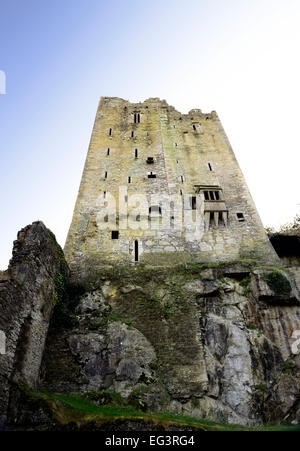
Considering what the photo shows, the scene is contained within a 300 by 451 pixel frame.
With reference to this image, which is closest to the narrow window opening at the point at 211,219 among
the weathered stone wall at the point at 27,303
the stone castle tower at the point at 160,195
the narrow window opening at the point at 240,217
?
the stone castle tower at the point at 160,195

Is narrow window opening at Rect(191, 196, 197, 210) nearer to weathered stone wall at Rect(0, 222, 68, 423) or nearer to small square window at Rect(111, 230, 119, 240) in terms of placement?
small square window at Rect(111, 230, 119, 240)

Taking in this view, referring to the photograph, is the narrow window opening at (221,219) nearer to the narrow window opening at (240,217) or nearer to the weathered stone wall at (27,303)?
the narrow window opening at (240,217)

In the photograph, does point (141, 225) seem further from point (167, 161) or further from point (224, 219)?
point (167, 161)

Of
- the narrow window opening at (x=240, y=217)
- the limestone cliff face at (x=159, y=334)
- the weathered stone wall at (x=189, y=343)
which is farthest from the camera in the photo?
the narrow window opening at (x=240, y=217)

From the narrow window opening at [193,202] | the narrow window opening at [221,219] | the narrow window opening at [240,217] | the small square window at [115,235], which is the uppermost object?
the narrow window opening at [193,202]

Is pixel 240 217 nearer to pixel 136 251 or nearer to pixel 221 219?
pixel 221 219

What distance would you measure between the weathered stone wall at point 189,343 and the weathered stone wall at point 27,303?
1486 mm

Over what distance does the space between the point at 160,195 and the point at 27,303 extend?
13307 mm

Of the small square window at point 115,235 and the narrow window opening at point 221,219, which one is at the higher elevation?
the narrow window opening at point 221,219

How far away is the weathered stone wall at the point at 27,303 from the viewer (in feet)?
37.2

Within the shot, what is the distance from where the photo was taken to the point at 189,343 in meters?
15.6

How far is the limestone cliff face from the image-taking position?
13.6m

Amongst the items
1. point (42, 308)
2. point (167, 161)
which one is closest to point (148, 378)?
point (42, 308)
